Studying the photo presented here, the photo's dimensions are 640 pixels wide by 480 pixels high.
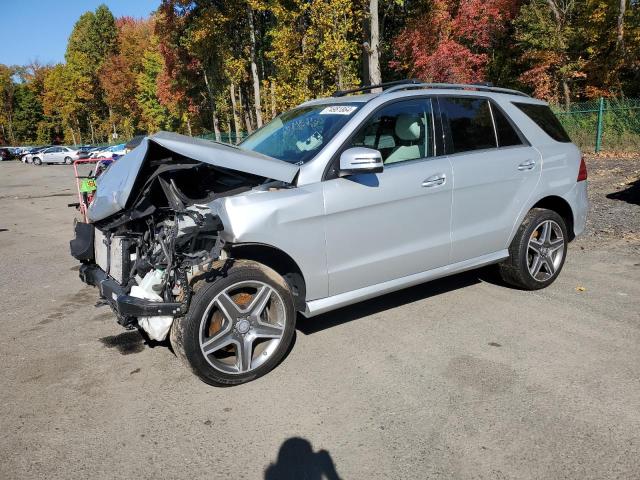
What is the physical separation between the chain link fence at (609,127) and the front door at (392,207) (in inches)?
522

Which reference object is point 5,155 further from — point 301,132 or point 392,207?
point 392,207

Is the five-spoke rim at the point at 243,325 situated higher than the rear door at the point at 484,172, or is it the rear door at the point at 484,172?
the rear door at the point at 484,172

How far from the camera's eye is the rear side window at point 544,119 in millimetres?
4969

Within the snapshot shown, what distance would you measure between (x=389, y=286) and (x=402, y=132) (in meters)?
1.30

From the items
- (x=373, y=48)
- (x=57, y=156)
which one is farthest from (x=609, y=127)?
(x=57, y=156)

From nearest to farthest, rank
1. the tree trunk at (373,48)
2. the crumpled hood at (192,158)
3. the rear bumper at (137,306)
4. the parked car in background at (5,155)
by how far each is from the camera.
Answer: the rear bumper at (137,306) < the crumpled hood at (192,158) < the tree trunk at (373,48) < the parked car in background at (5,155)

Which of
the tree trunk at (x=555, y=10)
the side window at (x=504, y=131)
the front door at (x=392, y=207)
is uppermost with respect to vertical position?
the tree trunk at (x=555, y=10)

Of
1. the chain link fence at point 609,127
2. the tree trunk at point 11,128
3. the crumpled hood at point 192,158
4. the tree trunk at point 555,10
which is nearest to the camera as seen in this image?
the crumpled hood at point 192,158

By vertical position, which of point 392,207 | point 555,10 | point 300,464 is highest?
point 555,10

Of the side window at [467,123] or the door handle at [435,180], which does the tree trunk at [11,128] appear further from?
the door handle at [435,180]

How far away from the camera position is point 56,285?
19.9ft

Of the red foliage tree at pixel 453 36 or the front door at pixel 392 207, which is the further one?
the red foliage tree at pixel 453 36

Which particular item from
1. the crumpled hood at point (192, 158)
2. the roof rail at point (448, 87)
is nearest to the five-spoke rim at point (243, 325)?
the crumpled hood at point (192, 158)

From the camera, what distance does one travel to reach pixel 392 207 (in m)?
3.90
